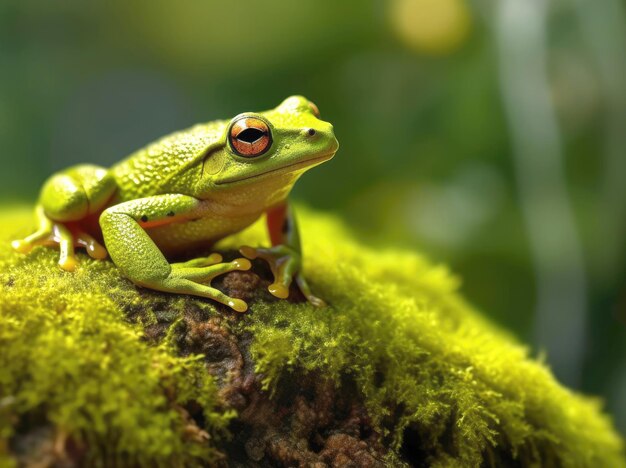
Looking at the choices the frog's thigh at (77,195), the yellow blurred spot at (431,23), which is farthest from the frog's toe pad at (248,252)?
the yellow blurred spot at (431,23)

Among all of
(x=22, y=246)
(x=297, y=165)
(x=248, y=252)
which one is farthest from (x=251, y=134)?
(x=22, y=246)

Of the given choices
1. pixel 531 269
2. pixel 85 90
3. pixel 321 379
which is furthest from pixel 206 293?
pixel 85 90

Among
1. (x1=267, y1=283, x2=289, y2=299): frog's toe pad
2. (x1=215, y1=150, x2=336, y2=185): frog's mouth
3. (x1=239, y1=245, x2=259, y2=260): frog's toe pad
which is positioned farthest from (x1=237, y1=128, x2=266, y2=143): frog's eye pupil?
(x1=267, y1=283, x2=289, y2=299): frog's toe pad

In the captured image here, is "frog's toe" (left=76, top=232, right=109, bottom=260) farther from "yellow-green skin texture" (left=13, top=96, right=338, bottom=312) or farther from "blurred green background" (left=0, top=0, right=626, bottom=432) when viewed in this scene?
"blurred green background" (left=0, top=0, right=626, bottom=432)

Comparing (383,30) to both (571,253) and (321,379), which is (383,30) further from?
(321,379)

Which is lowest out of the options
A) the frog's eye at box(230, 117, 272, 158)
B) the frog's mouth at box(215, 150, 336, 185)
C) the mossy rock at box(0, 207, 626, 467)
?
the mossy rock at box(0, 207, 626, 467)
